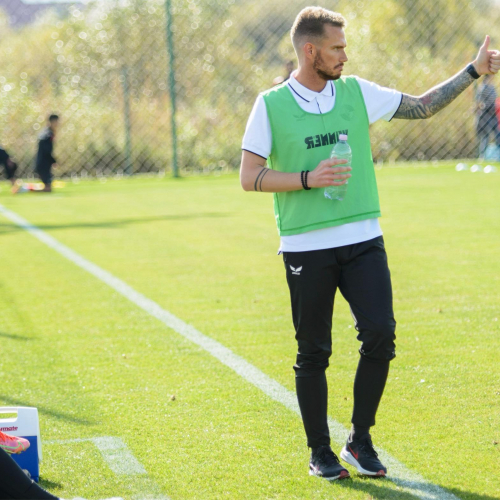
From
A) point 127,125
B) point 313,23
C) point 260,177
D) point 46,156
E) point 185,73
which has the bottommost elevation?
point 260,177

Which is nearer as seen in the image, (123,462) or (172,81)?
(123,462)

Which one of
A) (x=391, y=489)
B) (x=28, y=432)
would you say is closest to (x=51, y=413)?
(x=28, y=432)

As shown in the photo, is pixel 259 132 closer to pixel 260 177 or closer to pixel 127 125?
pixel 260 177

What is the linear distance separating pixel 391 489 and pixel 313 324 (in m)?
0.77

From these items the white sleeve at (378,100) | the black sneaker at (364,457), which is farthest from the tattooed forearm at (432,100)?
the black sneaker at (364,457)

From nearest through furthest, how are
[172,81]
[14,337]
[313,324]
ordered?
[313,324] → [14,337] → [172,81]

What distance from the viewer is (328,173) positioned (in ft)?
12.0

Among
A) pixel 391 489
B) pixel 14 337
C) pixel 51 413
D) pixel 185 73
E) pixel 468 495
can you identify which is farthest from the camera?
pixel 185 73

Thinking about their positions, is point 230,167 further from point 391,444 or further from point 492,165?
point 391,444

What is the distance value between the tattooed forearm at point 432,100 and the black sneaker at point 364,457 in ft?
4.98

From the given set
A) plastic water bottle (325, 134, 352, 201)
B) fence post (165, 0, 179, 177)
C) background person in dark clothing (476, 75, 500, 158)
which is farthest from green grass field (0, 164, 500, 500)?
background person in dark clothing (476, 75, 500, 158)

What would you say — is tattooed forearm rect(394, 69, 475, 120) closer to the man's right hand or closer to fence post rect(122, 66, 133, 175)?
the man's right hand

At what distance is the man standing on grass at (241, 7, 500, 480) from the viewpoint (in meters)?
3.82

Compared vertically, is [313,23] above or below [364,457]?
above
